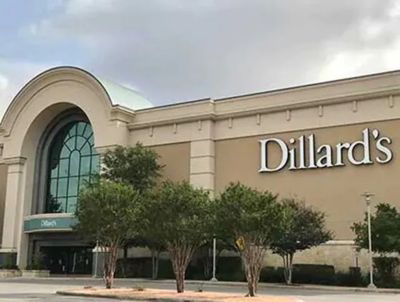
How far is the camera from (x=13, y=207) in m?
51.9

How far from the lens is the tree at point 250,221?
2414cm

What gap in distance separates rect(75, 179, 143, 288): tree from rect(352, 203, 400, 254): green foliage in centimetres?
1322

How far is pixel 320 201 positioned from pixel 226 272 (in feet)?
26.6

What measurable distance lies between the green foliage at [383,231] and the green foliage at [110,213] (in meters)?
13.3

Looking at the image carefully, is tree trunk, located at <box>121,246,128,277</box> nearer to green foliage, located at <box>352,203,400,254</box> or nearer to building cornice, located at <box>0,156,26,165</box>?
building cornice, located at <box>0,156,26,165</box>

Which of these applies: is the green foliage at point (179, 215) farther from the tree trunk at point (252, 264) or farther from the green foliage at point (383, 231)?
the green foliage at point (383, 231)

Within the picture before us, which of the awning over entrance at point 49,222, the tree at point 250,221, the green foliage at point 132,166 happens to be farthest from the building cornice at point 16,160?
the tree at point 250,221

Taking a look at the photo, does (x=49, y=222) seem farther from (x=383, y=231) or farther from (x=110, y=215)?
(x=383, y=231)

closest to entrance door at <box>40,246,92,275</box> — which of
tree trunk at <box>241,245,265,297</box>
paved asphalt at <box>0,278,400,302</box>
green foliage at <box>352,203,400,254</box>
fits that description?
paved asphalt at <box>0,278,400,302</box>

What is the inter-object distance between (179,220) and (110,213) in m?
4.11

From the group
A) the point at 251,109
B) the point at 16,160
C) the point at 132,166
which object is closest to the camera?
A: the point at 251,109

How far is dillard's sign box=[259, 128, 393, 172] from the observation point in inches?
1479

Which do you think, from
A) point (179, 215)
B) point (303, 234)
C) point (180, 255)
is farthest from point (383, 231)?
point (179, 215)

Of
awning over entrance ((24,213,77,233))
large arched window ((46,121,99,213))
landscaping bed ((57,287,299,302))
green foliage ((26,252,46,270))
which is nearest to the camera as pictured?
landscaping bed ((57,287,299,302))
